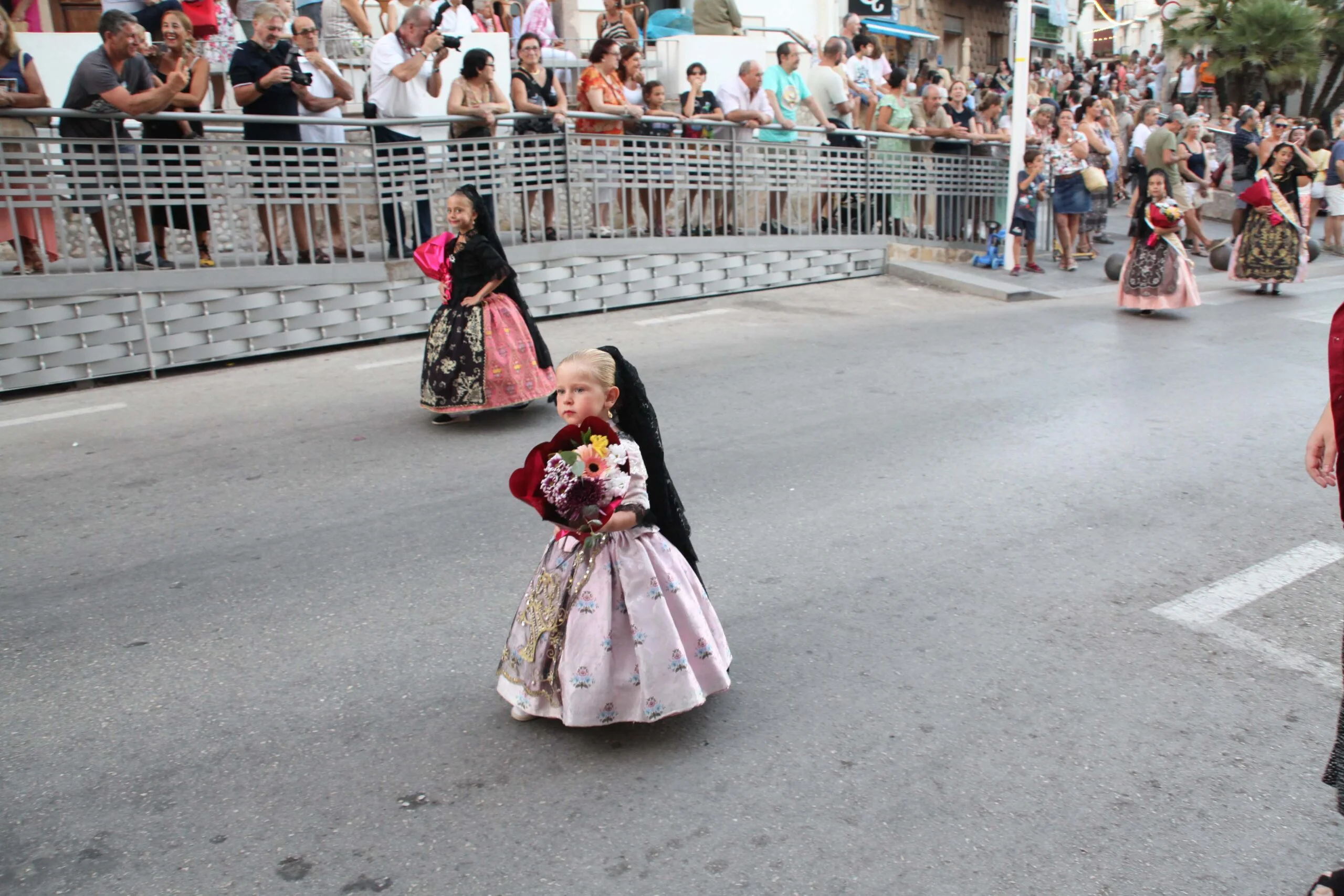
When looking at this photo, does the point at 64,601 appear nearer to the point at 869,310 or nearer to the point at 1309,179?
the point at 869,310

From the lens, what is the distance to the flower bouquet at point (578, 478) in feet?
11.9

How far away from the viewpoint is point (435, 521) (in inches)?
231

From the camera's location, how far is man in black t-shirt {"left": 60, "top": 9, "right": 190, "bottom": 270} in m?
8.76

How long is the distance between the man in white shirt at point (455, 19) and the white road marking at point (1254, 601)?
10215 mm

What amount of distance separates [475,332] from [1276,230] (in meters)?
10.2

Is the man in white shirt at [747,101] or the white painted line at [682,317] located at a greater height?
the man in white shirt at [747,101]

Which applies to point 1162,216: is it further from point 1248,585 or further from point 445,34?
point 1248,585

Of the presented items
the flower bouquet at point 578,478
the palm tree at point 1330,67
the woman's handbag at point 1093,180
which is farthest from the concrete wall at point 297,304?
the palm tree at point 1330,67

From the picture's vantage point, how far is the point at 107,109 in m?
8.76

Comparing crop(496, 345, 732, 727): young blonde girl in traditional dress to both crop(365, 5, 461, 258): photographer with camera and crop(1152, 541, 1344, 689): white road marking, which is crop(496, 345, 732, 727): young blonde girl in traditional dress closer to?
crop(1152, 541, 1344, 689): white road marking

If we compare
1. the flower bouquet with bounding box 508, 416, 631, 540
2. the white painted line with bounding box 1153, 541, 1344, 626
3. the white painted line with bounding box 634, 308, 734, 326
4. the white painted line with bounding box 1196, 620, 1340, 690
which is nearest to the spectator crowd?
the white painted line with bounding box 634, 308, 734, 326

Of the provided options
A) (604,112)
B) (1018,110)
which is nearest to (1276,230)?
(1018,110)

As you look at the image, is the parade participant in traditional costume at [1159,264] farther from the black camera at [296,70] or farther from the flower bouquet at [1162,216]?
the black camera at [296,70]

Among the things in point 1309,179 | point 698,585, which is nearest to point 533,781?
point 698,585
